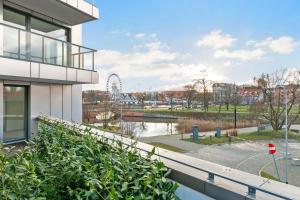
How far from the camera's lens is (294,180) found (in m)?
15.2

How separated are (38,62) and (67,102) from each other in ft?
12.3

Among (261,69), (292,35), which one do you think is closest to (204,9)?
(292,35)

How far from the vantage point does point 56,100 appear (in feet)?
40.3

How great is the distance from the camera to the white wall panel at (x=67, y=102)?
1276cm

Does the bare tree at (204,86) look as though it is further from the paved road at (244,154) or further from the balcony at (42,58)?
the balcony at (42,58)

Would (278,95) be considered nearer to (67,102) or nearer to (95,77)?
(95,77)

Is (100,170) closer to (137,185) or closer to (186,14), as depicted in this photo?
(137,185)

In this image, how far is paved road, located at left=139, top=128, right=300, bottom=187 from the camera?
1751 cm

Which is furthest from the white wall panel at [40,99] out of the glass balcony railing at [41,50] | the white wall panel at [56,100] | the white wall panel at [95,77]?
the white wall panel at [95,77]

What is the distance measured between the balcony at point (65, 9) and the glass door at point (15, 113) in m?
3.24

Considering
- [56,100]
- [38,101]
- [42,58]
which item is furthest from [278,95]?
[42,58]

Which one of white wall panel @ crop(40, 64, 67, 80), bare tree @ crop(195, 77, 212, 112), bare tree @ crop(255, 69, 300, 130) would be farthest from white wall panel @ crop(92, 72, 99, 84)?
bare tree @ crop(195, 77, 212, 112)

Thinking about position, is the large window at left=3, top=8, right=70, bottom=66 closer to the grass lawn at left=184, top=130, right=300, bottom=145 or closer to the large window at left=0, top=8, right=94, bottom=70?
the large window at left=0, top=8, right=94, bottom=70

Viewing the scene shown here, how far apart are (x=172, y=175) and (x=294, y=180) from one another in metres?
15.0
